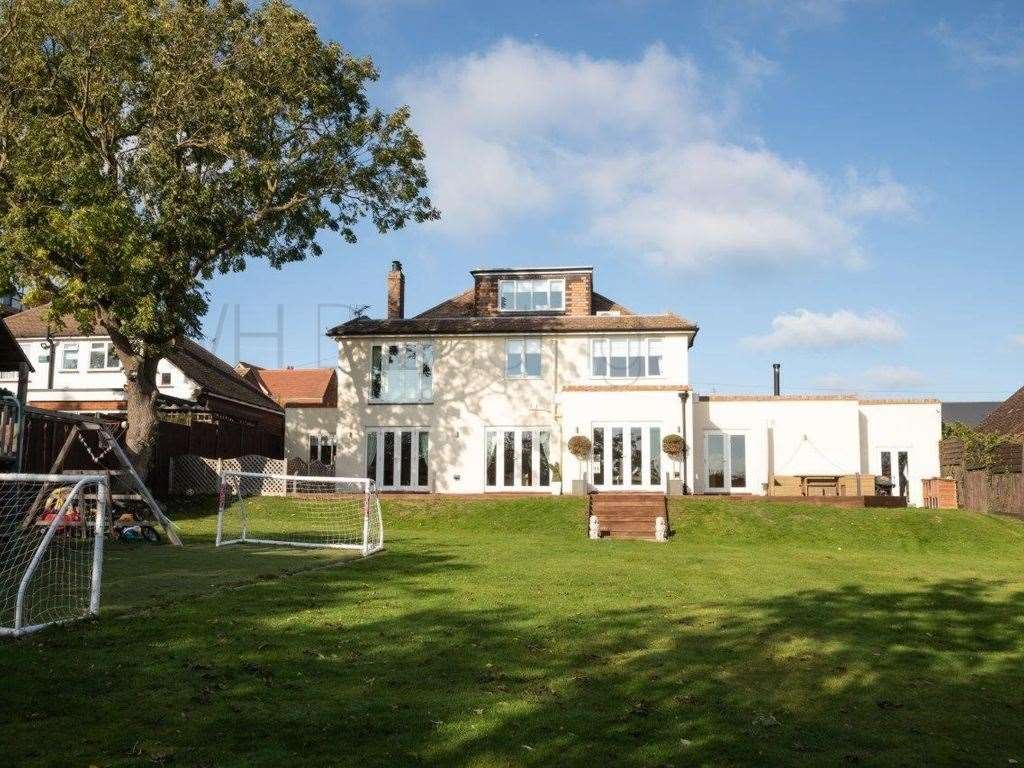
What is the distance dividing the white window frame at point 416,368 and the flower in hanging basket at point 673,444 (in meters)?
9.59

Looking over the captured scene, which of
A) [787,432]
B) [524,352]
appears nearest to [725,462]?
[787,432]

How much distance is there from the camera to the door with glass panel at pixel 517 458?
33281 mm

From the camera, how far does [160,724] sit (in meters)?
5.81

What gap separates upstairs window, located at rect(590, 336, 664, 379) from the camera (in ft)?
110

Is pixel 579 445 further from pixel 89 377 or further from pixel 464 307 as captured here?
pixel 89 377

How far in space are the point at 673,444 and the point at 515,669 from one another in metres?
23.5

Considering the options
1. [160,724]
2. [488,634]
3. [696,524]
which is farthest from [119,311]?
[160,724]

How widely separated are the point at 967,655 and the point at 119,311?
2326 centimetres

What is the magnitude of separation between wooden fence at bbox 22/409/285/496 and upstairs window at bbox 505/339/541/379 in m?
12.3

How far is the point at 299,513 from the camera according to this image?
27250mm

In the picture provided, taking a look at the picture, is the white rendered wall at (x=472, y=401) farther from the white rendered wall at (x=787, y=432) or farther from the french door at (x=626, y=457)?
the white rendered wall at (x=787, y=432)

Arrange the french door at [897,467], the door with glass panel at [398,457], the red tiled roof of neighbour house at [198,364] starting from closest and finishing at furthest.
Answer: the french door at [897,467]
the door with glass panel at [398,457]
the red tiled roof of neighbour house at [198,364]

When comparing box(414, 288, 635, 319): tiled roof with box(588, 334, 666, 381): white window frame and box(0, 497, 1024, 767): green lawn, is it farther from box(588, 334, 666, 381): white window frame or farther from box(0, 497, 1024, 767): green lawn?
box(0, 497, 1024, 767): green lawn

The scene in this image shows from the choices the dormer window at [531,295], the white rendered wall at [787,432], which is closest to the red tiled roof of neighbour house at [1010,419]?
the white rendered wall at [787,432]
